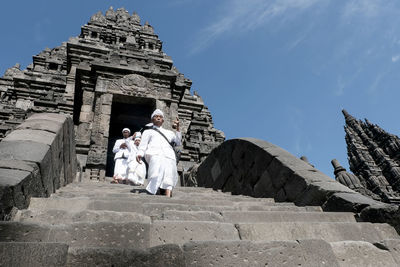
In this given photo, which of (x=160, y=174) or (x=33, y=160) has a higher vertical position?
(x=160, y=174)

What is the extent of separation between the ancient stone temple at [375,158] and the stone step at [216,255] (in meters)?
27.2

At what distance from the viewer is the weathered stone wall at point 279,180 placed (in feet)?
11.1

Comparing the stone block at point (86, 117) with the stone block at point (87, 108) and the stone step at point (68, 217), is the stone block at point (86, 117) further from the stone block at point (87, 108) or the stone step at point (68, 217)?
the stone step at point (68, 217)

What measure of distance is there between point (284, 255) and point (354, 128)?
136ft

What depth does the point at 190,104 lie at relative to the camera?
17.0 metres

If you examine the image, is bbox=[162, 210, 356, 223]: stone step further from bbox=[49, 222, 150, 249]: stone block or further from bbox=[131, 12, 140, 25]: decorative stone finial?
bbox=[131, 12, 140, 25]: decorative stone finial

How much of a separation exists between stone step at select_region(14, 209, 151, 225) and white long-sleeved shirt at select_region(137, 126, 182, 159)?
7.07 feet

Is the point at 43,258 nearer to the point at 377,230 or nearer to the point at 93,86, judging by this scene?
the point at 377,230

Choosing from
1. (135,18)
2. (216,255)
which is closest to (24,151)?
(216,255)

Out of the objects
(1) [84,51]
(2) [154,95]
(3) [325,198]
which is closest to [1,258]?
(3) [325,198]

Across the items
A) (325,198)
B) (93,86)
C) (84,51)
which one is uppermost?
(84,51)

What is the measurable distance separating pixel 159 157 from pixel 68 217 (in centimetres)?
221

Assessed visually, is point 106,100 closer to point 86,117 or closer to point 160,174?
point 86,117

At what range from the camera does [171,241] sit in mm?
2234
